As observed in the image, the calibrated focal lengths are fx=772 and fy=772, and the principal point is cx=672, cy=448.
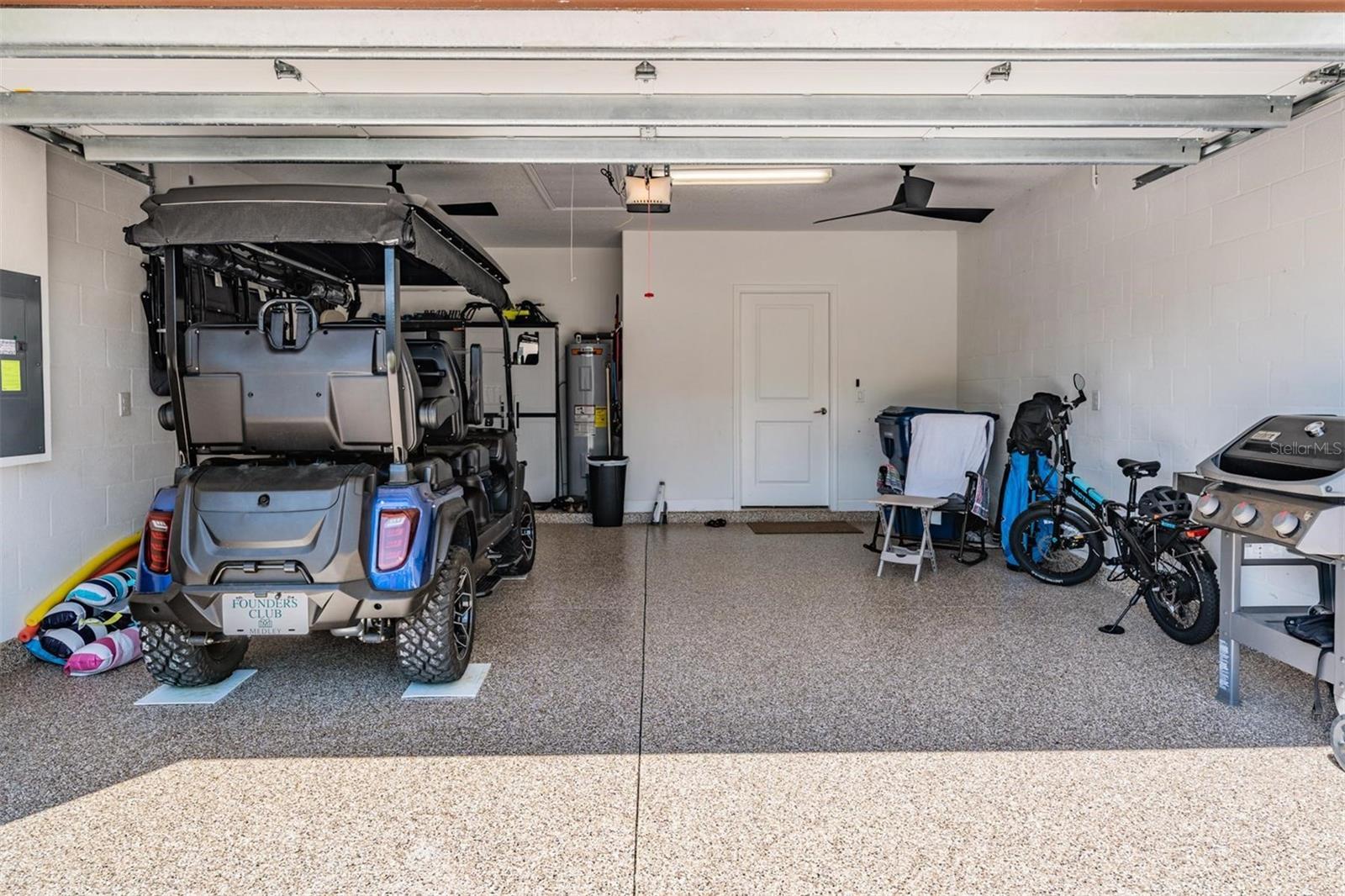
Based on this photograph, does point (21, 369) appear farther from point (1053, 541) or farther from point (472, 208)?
point (1053, 541)

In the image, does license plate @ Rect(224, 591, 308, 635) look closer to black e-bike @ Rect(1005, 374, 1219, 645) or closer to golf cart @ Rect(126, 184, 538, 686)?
golf cart @ Rect(126, 184, 538, 686)

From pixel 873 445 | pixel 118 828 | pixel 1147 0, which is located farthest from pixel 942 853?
pixel 873 445

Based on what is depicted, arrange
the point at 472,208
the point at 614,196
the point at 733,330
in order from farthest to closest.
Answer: the point at 733,330 → the point at 472,208 → the point at 614,196

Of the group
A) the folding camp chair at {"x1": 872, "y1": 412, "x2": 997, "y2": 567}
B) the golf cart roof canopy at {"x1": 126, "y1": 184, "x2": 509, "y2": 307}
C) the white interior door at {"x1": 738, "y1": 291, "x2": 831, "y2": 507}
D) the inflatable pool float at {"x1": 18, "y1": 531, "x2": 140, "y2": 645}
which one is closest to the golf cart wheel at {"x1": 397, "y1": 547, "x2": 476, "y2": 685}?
the golf cart roof canopy at {"x1": 126, "y1": 184, "x2": 509, "y2": 307}

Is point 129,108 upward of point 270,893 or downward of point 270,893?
upward

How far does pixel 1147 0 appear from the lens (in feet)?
7.84

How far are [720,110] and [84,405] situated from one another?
11.3 feet

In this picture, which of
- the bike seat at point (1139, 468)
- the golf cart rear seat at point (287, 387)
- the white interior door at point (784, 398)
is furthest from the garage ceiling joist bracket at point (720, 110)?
the white interior door at point (784, 398)

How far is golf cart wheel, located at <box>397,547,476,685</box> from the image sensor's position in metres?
3.02

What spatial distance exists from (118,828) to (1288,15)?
4.26 m

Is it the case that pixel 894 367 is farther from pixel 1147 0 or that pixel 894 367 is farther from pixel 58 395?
pixel 58 395

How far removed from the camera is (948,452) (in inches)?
227

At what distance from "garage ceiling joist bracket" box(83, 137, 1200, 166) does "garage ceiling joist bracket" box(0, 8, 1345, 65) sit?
1067 mm

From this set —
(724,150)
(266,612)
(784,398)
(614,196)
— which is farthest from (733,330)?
(266,612)
